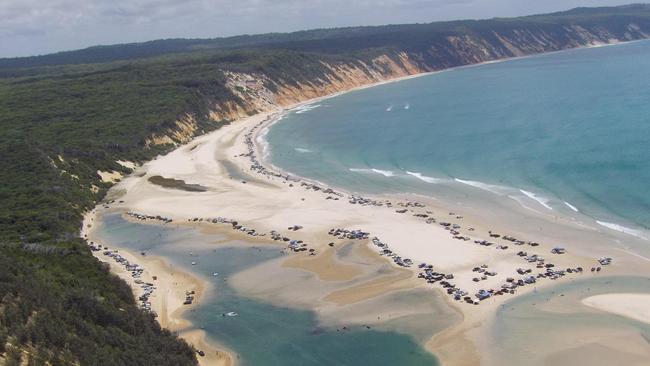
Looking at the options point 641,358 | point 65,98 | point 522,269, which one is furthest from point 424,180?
point 65,98

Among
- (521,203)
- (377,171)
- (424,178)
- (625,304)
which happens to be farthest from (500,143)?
(625,304)

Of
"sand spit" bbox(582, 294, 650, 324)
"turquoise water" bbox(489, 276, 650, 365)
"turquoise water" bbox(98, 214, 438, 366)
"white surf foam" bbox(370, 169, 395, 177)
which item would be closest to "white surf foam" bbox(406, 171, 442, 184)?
"white surf foam" bbox(370, 169, 395, 177)

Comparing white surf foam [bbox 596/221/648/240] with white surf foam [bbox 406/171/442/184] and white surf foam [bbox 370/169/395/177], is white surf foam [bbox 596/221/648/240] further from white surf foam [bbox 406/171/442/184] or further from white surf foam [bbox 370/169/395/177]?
white surf foam [bbox 370/169/395/177]

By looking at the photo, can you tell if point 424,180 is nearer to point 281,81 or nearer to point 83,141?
point 83,141

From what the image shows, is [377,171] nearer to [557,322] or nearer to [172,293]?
[172,293]

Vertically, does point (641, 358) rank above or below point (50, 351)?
below

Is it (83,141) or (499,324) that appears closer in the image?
(499,324)
